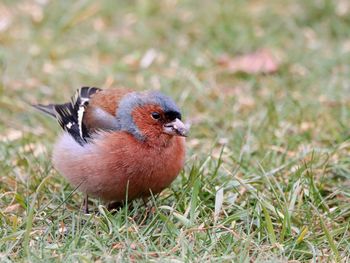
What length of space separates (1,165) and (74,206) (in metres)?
0.60

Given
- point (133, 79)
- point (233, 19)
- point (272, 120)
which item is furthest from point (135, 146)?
point (233, 19)

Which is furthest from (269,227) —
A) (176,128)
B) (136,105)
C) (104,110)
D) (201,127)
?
(201,127)

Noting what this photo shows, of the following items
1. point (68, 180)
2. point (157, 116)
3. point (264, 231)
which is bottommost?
point (264, 231)

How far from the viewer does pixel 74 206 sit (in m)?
4.50

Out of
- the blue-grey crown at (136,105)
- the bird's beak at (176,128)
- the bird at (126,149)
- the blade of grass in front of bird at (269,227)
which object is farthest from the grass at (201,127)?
the blue-grey crown at (136,105)

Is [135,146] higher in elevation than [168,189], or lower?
higher

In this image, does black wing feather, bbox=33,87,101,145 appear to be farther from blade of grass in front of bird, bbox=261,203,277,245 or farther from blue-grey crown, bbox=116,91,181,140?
blade of grass in front of bird, bbox=261,203,277,245

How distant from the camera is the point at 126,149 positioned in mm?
4086

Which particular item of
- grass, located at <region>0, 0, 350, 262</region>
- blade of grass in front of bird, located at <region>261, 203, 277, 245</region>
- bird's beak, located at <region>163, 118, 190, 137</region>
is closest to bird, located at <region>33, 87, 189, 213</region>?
bird's beak, located at <region>163, 118, 190, 137</region>

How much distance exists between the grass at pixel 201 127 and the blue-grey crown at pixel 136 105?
14.9 inches

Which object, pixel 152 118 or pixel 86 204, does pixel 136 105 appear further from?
pixel 86 204

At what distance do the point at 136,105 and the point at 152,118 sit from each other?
126mm

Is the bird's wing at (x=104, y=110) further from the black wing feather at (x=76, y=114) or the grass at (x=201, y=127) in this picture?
Result: the grass at (x=201, y=127)

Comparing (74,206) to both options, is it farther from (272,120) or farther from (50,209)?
(272,120)
